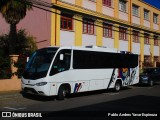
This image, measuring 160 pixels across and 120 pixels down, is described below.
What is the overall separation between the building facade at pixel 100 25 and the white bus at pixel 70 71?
622 cm

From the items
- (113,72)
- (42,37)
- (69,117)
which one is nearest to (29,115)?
(69,117)

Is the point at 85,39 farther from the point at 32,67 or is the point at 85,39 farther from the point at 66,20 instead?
the point at 32,67

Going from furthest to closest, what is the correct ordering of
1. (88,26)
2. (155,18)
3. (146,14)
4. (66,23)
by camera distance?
(155,18)
(146,14)
(88,26)
(66,23)

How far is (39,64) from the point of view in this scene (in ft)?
50.2

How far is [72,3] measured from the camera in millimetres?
26938

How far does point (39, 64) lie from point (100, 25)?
16884 mm

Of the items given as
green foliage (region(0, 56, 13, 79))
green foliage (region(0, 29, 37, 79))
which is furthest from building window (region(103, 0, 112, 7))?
green foliage (region(0, 56, 13, 79))

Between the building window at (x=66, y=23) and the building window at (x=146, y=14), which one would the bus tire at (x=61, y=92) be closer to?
the building window at (x=66, y=23)

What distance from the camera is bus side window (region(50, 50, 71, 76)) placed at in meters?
15.0

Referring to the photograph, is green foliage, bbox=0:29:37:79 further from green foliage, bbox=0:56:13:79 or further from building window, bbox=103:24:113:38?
building window, bbox=103:24:113:38

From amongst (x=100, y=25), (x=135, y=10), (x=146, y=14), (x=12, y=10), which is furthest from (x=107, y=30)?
(x=12, y=10)

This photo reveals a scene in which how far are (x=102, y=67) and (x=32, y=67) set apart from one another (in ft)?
16.9

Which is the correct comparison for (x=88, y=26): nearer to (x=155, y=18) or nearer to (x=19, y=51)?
(x=19, y=51)

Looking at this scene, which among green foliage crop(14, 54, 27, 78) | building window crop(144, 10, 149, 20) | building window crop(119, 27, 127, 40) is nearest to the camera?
green foliage crop(14, 54, 27, 78)
